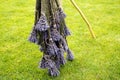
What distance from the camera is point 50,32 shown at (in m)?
4.39

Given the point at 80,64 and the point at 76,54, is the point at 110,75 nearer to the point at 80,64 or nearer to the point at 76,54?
the point at 80,64

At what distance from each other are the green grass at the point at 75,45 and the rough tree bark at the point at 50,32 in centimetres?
40

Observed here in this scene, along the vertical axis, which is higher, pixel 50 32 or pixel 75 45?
pixel 50 32

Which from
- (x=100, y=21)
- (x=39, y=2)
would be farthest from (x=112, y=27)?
(x=39, y=2)

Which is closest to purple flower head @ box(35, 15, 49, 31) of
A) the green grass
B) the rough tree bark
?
the rough tree bark

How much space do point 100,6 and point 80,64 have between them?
4153mm

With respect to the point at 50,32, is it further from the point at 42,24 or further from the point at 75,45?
the point at 75,45

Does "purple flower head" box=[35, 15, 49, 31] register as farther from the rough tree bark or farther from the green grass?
the green grass

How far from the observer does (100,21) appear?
765cm

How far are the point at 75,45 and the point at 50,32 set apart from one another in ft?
→ 6.26

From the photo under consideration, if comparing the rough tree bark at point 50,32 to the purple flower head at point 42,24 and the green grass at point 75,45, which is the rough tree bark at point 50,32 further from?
the green grass at point 75,45

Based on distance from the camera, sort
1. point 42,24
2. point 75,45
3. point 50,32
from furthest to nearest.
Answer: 1. point 75,45
2. point 50,32
3. point 42,24

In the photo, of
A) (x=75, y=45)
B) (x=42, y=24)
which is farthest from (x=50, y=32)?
(x=75, y=45)

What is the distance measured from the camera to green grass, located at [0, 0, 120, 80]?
4996 millimetres
